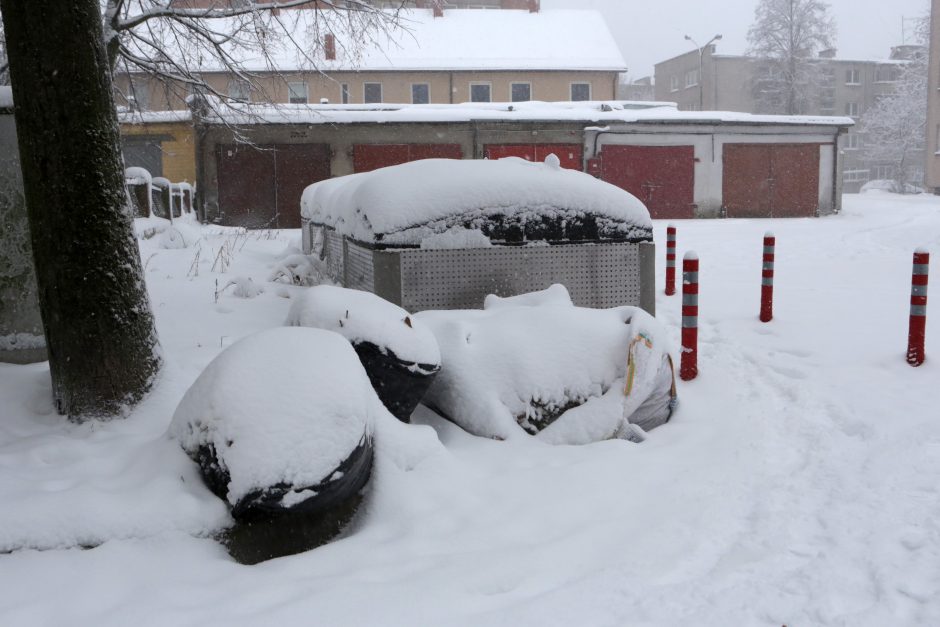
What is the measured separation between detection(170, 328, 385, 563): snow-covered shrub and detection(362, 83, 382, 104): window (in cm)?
3267

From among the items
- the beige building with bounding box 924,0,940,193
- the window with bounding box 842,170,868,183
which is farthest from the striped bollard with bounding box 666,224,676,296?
the window with bounding box 842,170,868,183

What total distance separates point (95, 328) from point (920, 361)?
556cm

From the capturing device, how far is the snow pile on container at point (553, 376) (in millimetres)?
4418

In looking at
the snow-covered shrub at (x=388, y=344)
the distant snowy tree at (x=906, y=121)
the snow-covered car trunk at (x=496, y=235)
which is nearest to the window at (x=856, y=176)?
the distant snowy tree at (x=906, y=121)

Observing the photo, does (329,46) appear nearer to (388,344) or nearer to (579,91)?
(388,344)

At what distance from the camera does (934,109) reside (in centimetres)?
3631

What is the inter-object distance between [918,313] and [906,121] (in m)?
48.8

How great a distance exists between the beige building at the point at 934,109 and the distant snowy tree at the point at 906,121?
8.94 meters

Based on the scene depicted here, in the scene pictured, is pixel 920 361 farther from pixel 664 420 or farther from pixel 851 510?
pixel 851 510

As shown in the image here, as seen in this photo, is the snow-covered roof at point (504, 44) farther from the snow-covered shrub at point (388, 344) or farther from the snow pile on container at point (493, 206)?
the snow-covered shrub at point (388, 344)

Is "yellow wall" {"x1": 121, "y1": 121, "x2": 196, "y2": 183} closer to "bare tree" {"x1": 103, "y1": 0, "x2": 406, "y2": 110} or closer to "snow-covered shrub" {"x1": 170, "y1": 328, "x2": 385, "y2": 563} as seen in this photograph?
"bare tree" {"x1": 103, "y1": 0, "x2": 406, "y2": 110}

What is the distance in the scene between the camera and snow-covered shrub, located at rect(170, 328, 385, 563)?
3203 millimetres

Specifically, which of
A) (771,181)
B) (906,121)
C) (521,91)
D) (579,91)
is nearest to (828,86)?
(906,121)

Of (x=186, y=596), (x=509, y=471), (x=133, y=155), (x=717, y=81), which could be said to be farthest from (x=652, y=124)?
(x=717, y=81)
